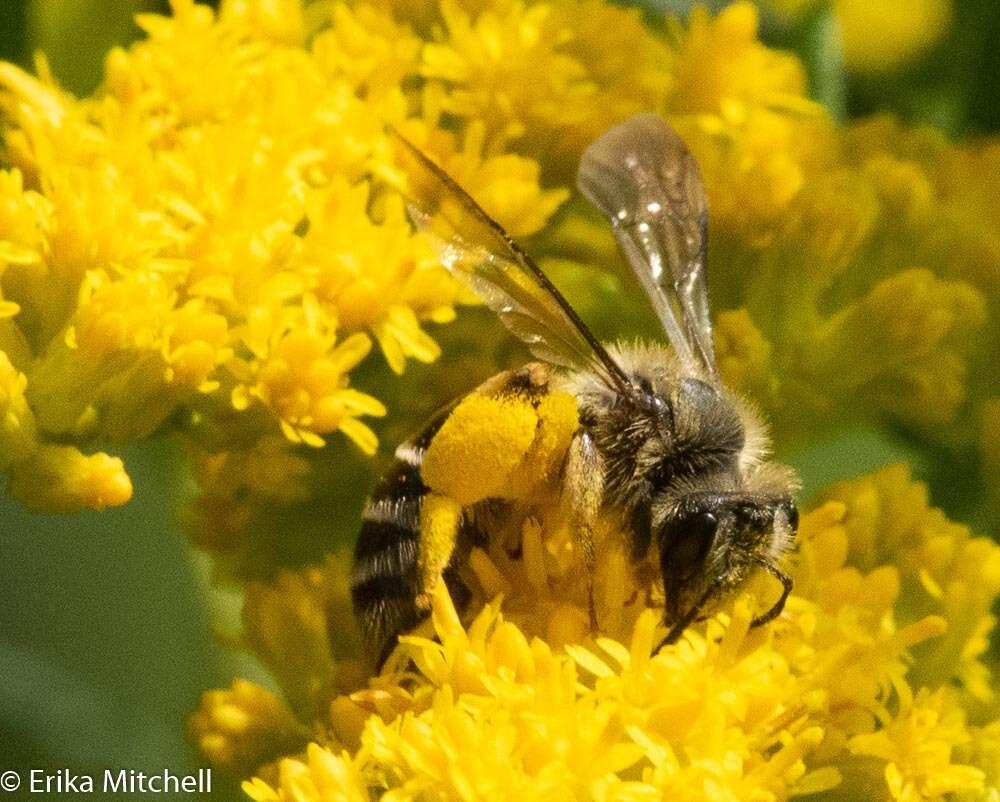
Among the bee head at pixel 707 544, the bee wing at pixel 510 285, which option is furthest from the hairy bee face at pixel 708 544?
the bee wing at pixel 510 285

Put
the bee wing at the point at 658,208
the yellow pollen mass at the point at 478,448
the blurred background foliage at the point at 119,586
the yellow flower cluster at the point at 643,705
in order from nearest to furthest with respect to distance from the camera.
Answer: the yellow flower cluster at the point at 643,705 → the yellow pollen mass at the point at 478,448 → the bee wing at the point at 658,208 → the blurred background foliage at the point at 119,586

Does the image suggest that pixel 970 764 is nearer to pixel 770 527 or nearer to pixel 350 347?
pixel 770 527

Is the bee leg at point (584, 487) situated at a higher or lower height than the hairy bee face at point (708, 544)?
higher

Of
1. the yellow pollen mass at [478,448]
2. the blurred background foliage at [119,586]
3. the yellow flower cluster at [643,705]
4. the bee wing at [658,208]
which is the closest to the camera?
the yellow flower cluster at [643,705]

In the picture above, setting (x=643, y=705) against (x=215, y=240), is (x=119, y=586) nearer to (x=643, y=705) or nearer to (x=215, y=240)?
(x=215, y=240)

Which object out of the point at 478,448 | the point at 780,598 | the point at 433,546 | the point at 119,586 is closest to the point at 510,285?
the point at 478,448

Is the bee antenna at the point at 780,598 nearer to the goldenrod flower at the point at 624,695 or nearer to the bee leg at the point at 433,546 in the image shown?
the goldenrod flower at the point at 624,695

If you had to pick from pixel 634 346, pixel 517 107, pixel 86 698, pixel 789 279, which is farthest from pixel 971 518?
pixel 86 698
